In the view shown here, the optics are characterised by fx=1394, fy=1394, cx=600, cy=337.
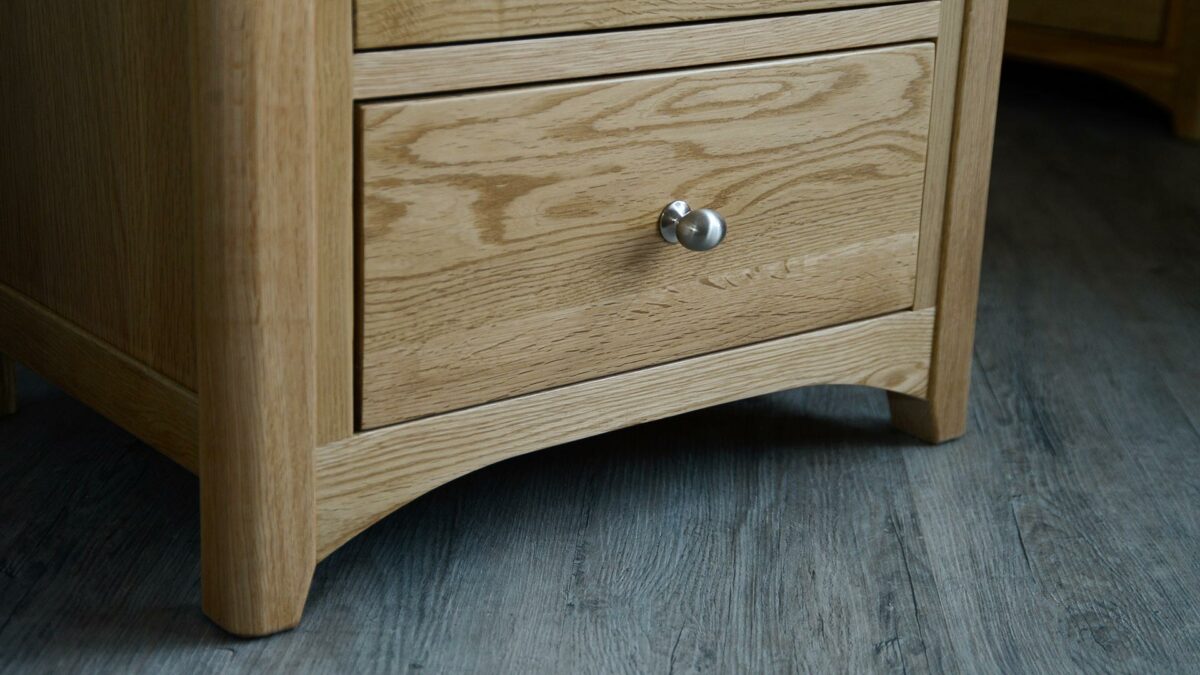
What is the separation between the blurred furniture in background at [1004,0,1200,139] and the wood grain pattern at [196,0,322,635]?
1.83 metres

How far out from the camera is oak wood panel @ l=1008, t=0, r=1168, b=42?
7.32ft

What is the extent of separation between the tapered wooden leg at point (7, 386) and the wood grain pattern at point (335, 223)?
0.39 m

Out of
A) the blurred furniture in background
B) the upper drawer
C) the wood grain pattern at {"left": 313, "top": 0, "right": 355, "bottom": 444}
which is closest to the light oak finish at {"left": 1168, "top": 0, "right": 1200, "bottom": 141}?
the blurred furniture in background

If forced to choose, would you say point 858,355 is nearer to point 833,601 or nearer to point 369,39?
point 833,601

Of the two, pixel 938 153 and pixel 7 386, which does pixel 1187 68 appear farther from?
pixel 7 386

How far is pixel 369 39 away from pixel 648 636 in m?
0.36

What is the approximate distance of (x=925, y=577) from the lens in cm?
87

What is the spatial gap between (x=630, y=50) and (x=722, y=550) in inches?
12.5

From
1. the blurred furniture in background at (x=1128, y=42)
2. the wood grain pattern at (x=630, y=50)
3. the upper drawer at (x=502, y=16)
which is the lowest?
the blurred furniture in background at (x=1128, y=42)

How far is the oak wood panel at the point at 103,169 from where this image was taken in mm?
740

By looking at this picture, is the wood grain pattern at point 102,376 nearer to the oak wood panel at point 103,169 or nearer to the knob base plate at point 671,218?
the oak wood panel at point 103,169

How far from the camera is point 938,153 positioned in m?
0.99

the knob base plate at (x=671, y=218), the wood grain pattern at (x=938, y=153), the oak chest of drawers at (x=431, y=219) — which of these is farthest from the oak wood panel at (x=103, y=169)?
the wood grain pattern at (x=938, y=153)

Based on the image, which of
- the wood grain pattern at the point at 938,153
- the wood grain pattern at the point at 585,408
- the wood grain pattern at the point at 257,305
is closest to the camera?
the wood grain pattern at the point at 257,305
